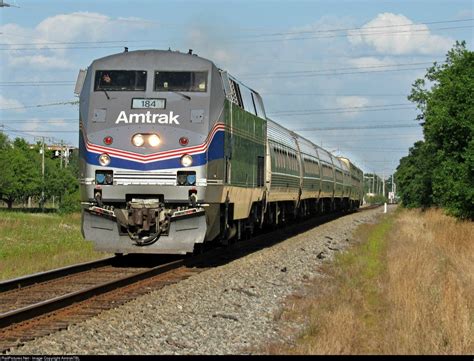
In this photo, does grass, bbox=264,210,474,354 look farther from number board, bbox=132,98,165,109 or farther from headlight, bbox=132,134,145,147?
number board, bbox=132,98,165,109

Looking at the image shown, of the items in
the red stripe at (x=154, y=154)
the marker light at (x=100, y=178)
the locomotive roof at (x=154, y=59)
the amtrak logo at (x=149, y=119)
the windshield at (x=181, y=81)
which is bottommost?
the marker light at (x=100, y=178)

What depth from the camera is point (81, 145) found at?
13.6m

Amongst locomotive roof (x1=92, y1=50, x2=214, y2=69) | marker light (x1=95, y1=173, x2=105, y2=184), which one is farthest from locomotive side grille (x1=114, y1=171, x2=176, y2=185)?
locomotive roof (x1=92, y1=50, x2=214, y2=69)

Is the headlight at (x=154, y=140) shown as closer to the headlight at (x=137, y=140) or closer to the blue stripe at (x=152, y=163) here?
the headlight at (x=137, y=140)

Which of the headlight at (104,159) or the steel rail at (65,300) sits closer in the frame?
the steel rail at (65,300)

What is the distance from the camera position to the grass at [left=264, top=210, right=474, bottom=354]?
820 centimetres

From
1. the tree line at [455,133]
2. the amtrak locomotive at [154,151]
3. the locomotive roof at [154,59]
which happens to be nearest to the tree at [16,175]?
the tree line at [455,133]

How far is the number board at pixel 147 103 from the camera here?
1332 cm

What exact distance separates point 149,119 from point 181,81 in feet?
3.30

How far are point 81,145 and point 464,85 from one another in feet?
65.7

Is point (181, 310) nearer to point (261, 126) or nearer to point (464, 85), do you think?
point (261, 126)

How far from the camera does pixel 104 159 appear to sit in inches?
519

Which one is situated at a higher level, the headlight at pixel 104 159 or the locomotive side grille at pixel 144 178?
the headlight at pixel 104 159

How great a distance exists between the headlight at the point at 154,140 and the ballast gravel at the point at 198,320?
2380mm
